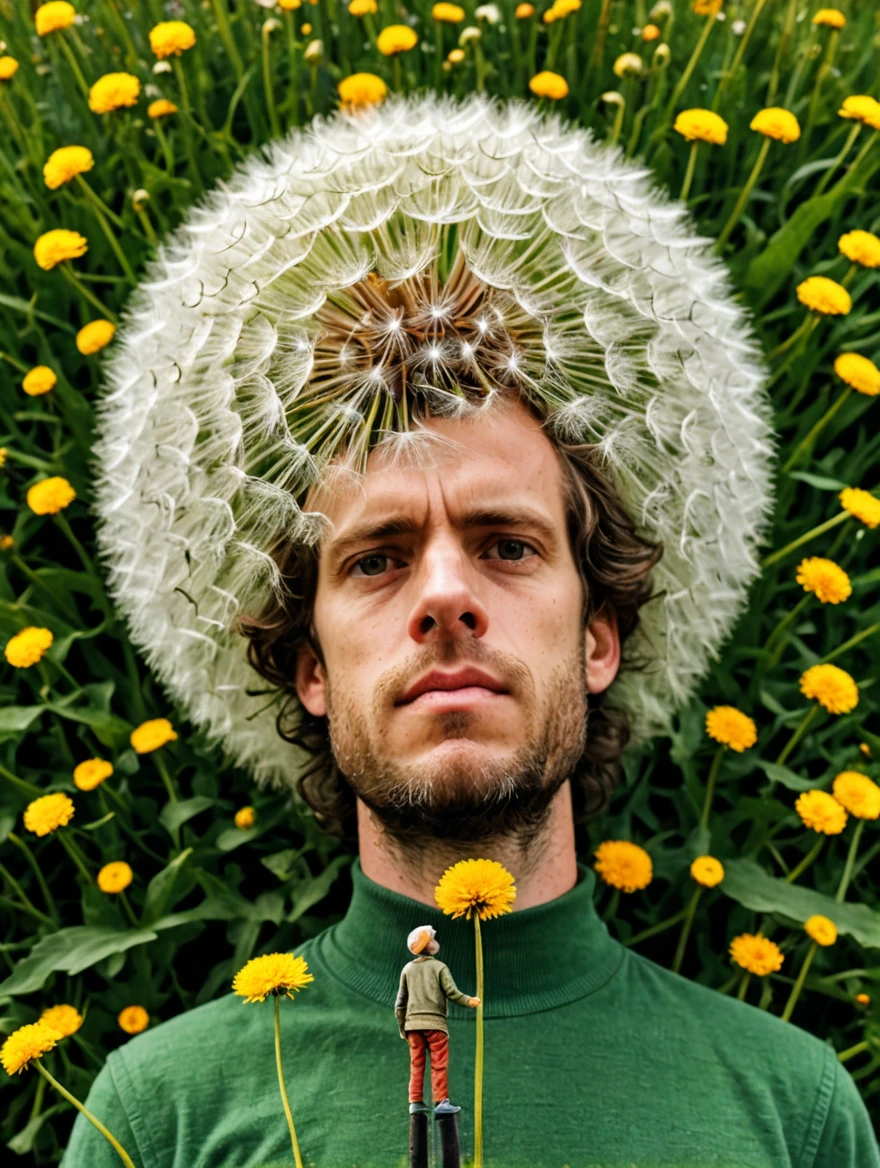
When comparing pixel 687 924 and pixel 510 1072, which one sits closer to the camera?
pixel 510 1072

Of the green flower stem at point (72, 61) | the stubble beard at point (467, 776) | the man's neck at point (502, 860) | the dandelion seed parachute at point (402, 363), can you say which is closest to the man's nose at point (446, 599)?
the stubble beard at point (467, 776)

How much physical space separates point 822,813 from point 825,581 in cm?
49

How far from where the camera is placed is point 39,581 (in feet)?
8.33

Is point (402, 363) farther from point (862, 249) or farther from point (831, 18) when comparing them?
point (831, 18)

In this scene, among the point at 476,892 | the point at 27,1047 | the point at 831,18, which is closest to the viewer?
the point at 476,892

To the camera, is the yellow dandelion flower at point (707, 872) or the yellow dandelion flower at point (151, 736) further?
the yellow dandelion flower at point (151, 736)

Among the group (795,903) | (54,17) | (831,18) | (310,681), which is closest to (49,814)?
(310,681)

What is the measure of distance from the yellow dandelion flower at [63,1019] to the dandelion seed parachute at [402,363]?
608 mm

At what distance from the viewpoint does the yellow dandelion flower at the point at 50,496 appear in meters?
2.51

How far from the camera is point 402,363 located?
2.04 metres

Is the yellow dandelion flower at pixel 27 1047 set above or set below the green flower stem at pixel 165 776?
above

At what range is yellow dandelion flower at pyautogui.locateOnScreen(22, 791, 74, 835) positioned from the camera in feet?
7.63

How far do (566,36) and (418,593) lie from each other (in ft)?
5.34

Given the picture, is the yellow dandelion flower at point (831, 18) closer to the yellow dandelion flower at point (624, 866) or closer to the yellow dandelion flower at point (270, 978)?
the yellow dandelion flower at point (624, 866)
